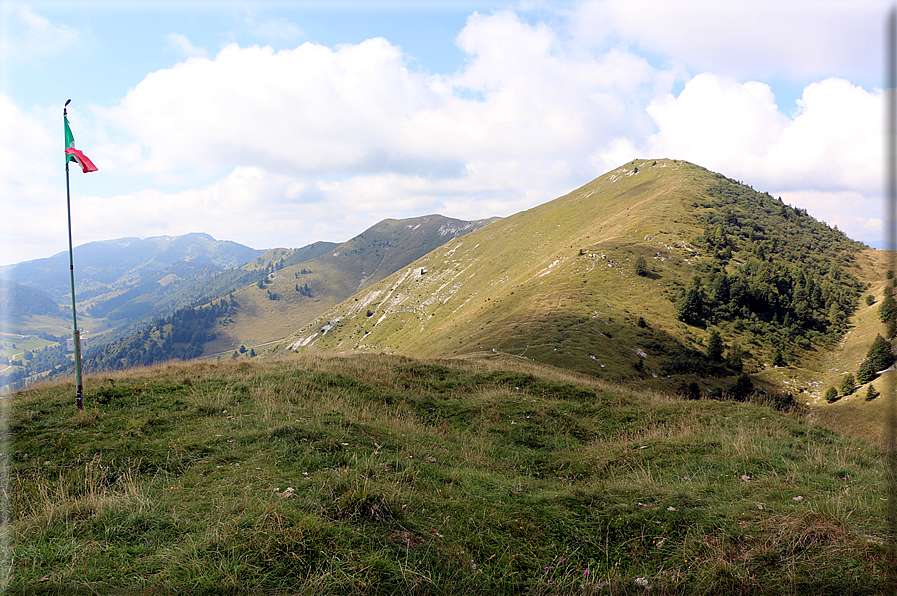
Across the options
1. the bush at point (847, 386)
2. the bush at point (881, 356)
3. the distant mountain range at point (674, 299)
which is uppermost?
the distant mountain range at point (674, 299)

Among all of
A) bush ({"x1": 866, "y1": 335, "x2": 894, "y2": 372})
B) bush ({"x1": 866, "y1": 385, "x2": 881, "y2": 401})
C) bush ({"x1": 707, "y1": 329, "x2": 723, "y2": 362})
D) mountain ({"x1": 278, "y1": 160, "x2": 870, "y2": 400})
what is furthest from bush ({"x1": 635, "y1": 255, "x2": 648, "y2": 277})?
bush ({"x1": 866, "y1": 385, "x2": 881, "y2": 401})

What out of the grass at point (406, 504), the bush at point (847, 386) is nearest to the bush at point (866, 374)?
the bush at point (847, 386)

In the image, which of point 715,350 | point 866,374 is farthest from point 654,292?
point 866,374

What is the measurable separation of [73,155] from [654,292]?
220 ft

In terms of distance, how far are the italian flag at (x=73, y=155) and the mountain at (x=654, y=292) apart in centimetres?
3371

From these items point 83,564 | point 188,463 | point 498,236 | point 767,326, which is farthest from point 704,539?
point 498,236

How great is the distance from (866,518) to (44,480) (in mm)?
13100

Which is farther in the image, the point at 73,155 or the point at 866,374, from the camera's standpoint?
the point at 866,374

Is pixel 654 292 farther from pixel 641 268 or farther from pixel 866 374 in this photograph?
pixel 866 374

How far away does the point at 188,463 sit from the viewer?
745cm

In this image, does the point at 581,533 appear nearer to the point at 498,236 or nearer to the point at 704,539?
the point at 704,539

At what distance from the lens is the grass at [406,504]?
456cm

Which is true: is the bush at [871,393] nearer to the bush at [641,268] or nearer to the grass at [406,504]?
the bush at [641,268]

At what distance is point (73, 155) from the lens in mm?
11164
